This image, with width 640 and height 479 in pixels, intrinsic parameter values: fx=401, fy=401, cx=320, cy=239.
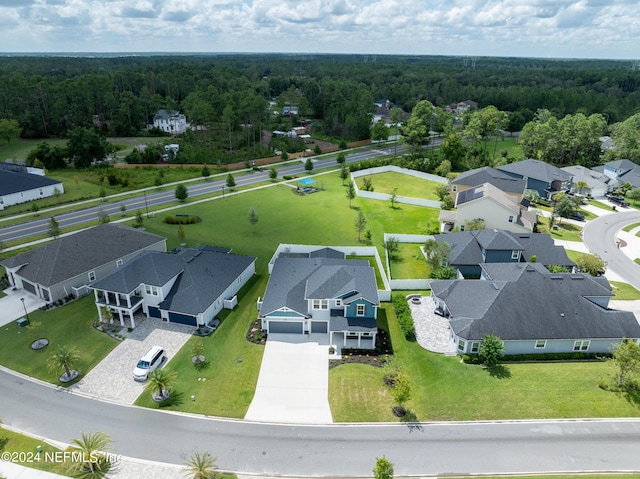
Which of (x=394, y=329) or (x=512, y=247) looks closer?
(x=394, y=329)

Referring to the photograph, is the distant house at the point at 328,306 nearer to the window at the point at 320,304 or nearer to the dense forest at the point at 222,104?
the window at the point at 320,304

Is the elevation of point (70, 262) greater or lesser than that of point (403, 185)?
greater

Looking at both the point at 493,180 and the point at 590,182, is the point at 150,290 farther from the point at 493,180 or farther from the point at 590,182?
the point at 590,182

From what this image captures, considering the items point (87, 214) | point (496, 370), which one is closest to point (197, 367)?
point (496, 370)

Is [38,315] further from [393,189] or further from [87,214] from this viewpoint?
[393,189]

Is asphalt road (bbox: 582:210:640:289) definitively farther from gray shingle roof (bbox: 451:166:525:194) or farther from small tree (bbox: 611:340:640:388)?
small tree (bbox: 611:340:640:388)

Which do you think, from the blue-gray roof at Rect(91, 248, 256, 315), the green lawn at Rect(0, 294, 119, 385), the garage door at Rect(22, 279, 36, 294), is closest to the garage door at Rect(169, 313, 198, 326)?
the blue-gray roof at Rect(91, 248, 256, 315)

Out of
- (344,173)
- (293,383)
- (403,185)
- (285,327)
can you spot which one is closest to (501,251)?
(285,327)

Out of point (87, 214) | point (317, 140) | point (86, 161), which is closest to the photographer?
point (87, 214)
